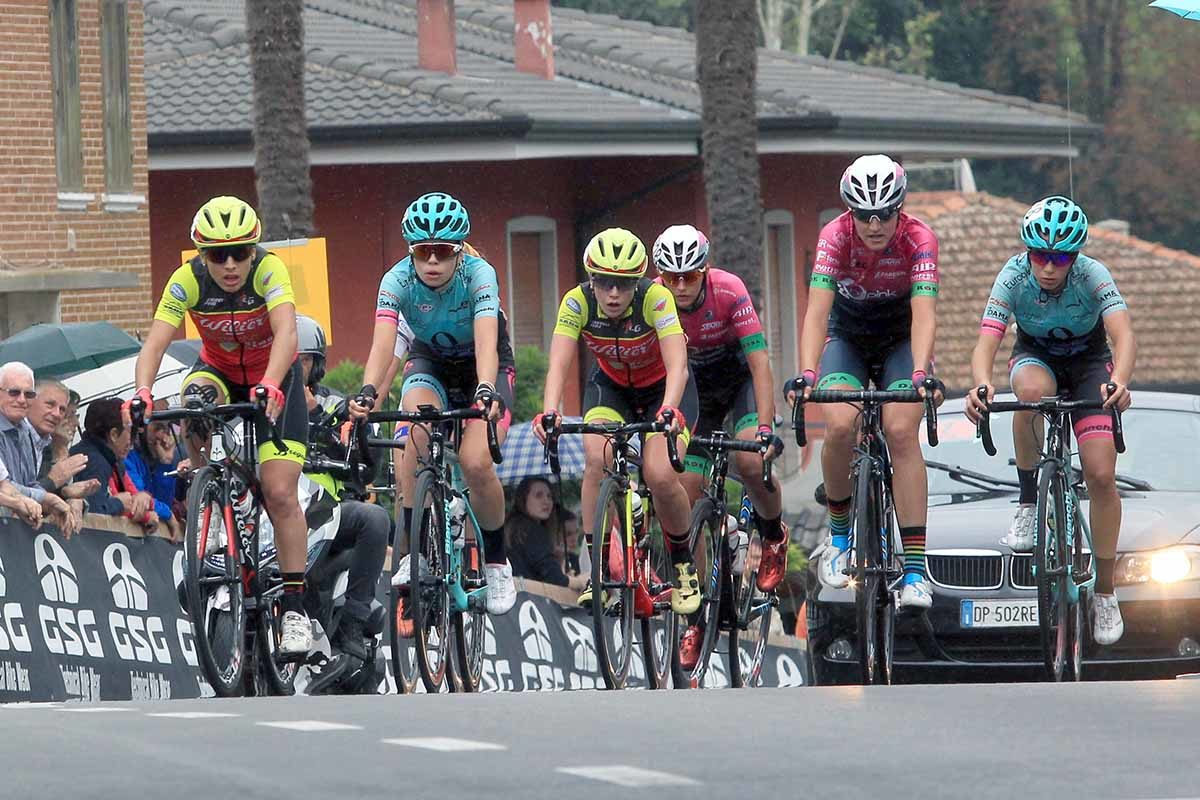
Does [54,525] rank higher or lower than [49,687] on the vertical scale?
higher

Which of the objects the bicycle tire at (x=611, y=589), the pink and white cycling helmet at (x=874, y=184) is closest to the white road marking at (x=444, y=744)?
the bicycle tire at (x=611, y=589)

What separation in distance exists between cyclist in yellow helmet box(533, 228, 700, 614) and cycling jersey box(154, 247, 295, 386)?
1370 mm

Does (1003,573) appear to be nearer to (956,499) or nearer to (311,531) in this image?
(956,499)

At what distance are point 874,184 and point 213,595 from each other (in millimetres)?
3640

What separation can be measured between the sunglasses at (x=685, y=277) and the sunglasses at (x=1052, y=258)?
177 centimetres

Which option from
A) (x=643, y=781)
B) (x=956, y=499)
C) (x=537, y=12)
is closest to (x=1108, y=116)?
(x=537, y=12)

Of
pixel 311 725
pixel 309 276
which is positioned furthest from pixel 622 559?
pixel 309 276

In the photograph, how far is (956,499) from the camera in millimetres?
13398

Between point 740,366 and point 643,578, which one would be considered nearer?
point 643,578

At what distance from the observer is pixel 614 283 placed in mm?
11977

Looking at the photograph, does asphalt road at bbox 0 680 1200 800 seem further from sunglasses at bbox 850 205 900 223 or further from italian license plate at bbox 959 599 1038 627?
sunglasses at bbox 850 205 900 223

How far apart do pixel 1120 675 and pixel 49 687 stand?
5472 millimetres

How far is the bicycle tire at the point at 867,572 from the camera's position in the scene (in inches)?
440

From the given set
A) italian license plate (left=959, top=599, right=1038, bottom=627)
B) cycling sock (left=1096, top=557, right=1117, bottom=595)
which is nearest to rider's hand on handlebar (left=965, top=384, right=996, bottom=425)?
cycling sock (left=1096, top=557, right=1117, bottom=595)
